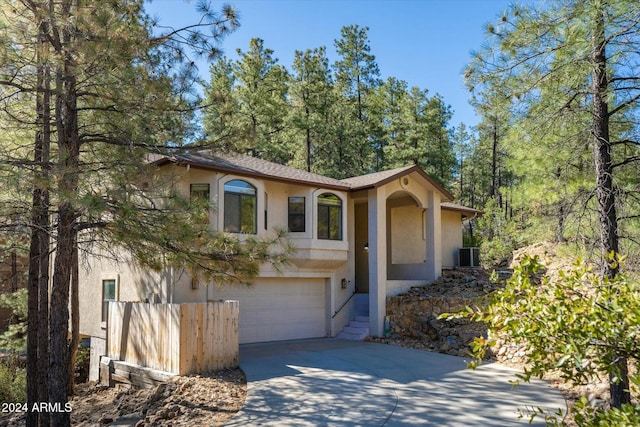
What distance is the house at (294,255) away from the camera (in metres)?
13.0

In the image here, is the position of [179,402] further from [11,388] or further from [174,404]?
[11,388]

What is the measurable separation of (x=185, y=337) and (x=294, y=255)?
5.14m

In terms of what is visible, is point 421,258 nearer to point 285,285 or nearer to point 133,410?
point 285,285

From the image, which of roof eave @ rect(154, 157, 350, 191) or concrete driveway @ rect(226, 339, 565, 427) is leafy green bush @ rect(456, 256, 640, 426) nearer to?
concrete driveway @ rect(226, 339, 565, 427)

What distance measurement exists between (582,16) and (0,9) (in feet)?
28.3

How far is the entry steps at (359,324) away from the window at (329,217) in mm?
2614

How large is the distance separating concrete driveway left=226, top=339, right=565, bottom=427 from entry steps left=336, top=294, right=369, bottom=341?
8.61ft

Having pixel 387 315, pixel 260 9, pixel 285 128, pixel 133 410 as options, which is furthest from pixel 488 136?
pixel 133 410

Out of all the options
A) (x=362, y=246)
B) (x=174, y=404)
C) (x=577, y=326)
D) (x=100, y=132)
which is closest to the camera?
(x=577, y=326)

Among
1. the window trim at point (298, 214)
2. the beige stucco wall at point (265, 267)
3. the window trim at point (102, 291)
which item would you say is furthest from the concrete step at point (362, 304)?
the window trim at point (102, 291)

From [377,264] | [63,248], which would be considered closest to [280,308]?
[377,264]

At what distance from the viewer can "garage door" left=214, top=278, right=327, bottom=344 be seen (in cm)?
1402

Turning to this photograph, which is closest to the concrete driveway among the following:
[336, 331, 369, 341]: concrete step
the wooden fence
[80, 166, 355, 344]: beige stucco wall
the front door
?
the wooden fence

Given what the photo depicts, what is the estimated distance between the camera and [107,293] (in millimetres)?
14758
